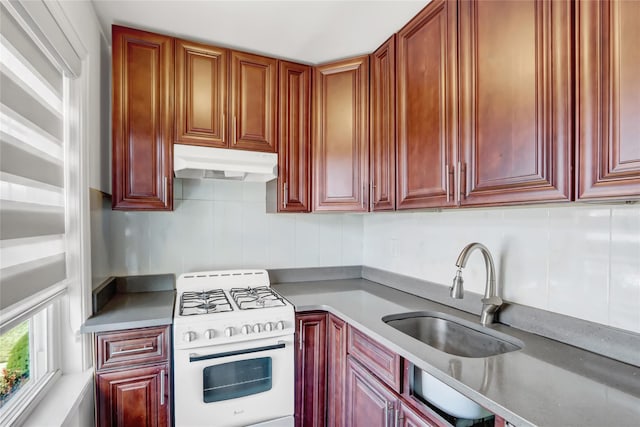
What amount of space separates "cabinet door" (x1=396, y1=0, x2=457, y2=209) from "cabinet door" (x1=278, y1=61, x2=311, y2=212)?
25.1 inches

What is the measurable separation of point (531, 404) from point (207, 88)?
6.42ft

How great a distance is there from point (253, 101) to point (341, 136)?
568mm

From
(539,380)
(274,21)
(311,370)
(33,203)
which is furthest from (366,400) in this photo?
(274,21)

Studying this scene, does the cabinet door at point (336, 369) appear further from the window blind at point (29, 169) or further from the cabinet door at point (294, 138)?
the window blind at point (29, 169)

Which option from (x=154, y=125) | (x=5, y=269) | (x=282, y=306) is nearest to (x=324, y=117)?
(x=154, y=125)

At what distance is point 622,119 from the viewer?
79 centimetres

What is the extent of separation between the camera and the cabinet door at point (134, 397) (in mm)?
1403

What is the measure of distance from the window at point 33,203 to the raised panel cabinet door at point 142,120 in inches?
13.3

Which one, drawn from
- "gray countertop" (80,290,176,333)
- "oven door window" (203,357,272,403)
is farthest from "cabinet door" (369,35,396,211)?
"gray countertop" (80,290,176,333)

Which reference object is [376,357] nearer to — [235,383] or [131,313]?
[235,383]

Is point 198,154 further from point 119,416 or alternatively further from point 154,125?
point 119,416

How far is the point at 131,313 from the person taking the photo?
1529 millimetres

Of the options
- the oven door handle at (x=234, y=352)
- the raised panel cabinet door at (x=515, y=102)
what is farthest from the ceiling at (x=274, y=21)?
the oven door handle at (x=234, y=352)

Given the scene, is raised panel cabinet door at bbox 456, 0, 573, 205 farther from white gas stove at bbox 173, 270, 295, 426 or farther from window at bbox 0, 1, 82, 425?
window at bbox 0, 1, 82, 425
